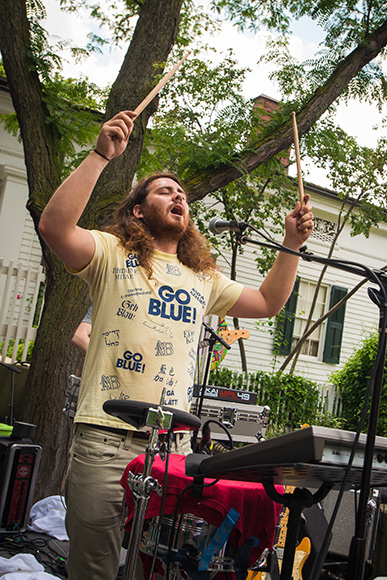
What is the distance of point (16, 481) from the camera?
405 centimetres

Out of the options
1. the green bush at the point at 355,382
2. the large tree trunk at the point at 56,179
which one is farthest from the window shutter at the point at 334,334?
the large tree trunk at the point at 56,179

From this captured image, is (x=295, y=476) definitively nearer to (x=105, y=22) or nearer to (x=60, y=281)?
(x=60, y=281)

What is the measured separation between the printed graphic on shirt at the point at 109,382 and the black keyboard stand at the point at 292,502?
0.74 m

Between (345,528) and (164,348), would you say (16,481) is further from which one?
(164,348)

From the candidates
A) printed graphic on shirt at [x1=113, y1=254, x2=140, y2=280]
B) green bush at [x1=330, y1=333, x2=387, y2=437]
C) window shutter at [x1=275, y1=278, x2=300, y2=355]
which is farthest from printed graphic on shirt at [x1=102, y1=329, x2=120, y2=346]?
window shutter at [x1=275, y1=278, x2=300, y2=355]

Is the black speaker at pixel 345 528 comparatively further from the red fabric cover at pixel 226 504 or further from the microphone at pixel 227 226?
the microphone at pixel 227 226

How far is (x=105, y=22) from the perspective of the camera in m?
7.43

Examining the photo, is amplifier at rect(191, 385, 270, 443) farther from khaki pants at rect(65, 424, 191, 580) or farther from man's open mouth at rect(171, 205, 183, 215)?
khaki pants at rect(65, 424, 191, 580)

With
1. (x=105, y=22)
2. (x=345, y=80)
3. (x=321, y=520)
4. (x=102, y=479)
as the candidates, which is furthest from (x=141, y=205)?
(x=105, y=22)

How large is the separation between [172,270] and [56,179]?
3.67 metres

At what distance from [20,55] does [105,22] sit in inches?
93.6

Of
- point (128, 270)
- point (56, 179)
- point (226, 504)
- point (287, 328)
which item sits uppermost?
point (56, 179)

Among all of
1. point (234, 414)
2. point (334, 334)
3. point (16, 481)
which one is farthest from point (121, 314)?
point (334, 334)

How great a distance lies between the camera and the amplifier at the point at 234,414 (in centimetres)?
511
